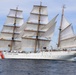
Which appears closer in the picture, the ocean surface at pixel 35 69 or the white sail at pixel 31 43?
the ocean surface at pixel 35 69

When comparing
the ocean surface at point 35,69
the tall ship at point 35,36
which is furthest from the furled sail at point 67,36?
the ocean surface at point 35,69

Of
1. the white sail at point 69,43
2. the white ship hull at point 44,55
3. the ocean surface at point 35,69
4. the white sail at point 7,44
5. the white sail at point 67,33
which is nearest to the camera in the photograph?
the ocean surface at point 35,69

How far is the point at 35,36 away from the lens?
108 metres

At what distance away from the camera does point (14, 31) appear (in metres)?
114

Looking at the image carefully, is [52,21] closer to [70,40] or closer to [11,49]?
[70,40]

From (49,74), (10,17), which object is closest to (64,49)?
(10,17)

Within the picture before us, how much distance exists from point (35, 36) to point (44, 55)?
9.73m

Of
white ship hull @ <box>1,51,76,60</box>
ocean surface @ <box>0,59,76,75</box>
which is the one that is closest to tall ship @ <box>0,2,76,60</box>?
white ship hull @ <box>1,51,76,60</box>

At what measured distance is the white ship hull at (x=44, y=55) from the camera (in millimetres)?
97438

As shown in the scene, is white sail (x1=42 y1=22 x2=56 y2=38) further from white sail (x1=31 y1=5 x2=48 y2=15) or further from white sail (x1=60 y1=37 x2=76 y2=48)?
white sail (x1=31 y1=5 x2=48 y2=15)

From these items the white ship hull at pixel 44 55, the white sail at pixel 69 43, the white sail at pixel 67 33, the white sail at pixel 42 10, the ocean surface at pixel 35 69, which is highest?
the white sail at pixel 42 10

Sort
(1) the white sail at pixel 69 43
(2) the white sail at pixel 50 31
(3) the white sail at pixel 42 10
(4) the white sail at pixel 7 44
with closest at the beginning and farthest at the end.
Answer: (1) the white sail at pixel 69 43, (2) the white sail at pixel 50 31, (3) the white sail at pixel 42 10, (4) the white sail at pixel 7 44

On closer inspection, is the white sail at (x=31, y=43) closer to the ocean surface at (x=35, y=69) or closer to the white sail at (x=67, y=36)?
the white sail at (x=67, y=36)

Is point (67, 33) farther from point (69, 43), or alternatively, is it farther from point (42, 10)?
point (42, 10)
